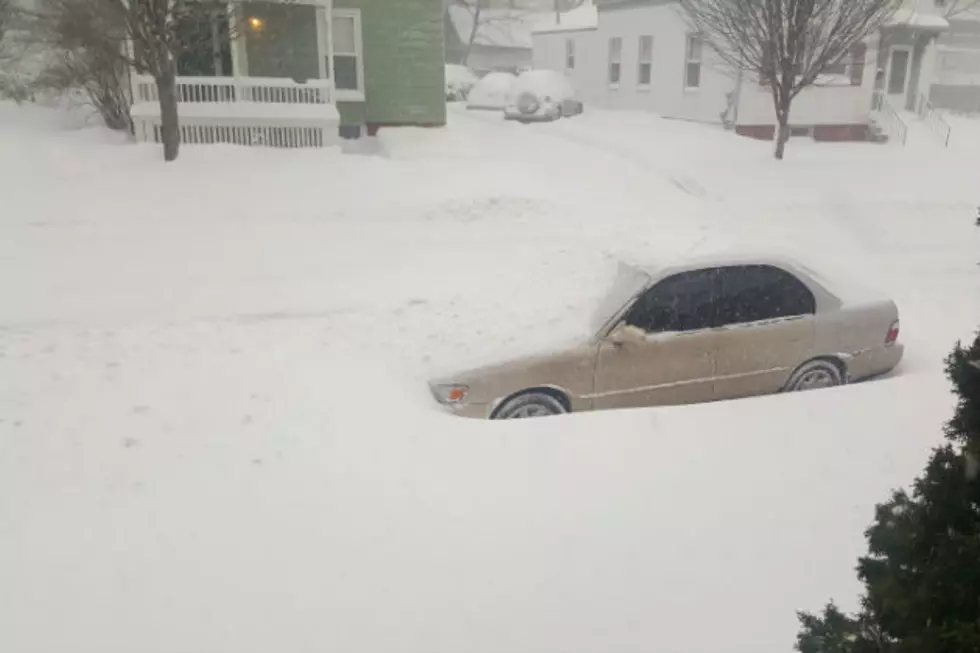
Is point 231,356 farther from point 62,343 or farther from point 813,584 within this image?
point 813,584

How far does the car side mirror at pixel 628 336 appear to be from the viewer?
6.75 m

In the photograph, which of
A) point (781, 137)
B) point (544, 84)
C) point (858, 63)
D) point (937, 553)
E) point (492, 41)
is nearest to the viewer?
point (937, 553)

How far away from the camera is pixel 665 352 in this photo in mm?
6895

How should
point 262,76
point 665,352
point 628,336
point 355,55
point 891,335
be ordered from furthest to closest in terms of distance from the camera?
point 355,55, point 262,76, point 891,335, point 665,352, point 628,336

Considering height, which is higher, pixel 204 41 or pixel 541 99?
pixel 204 41

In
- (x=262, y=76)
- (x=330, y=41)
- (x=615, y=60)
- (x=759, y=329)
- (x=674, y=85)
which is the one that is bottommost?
(x=759, y=329)

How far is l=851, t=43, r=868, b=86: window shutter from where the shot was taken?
21.7m

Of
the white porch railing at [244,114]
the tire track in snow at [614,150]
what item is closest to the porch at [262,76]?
the white porch railing at [244,114]

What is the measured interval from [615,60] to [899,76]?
9.95 meters

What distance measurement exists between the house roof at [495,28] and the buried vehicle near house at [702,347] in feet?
153

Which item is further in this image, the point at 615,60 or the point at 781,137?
the point at 615,60

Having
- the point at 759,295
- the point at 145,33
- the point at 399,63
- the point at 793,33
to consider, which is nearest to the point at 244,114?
the point at 145,33

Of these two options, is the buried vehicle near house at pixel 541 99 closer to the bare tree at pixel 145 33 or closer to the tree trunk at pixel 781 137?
the tree trunk at pixel 781 137

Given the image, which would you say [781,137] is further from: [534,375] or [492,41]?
[492,41]
